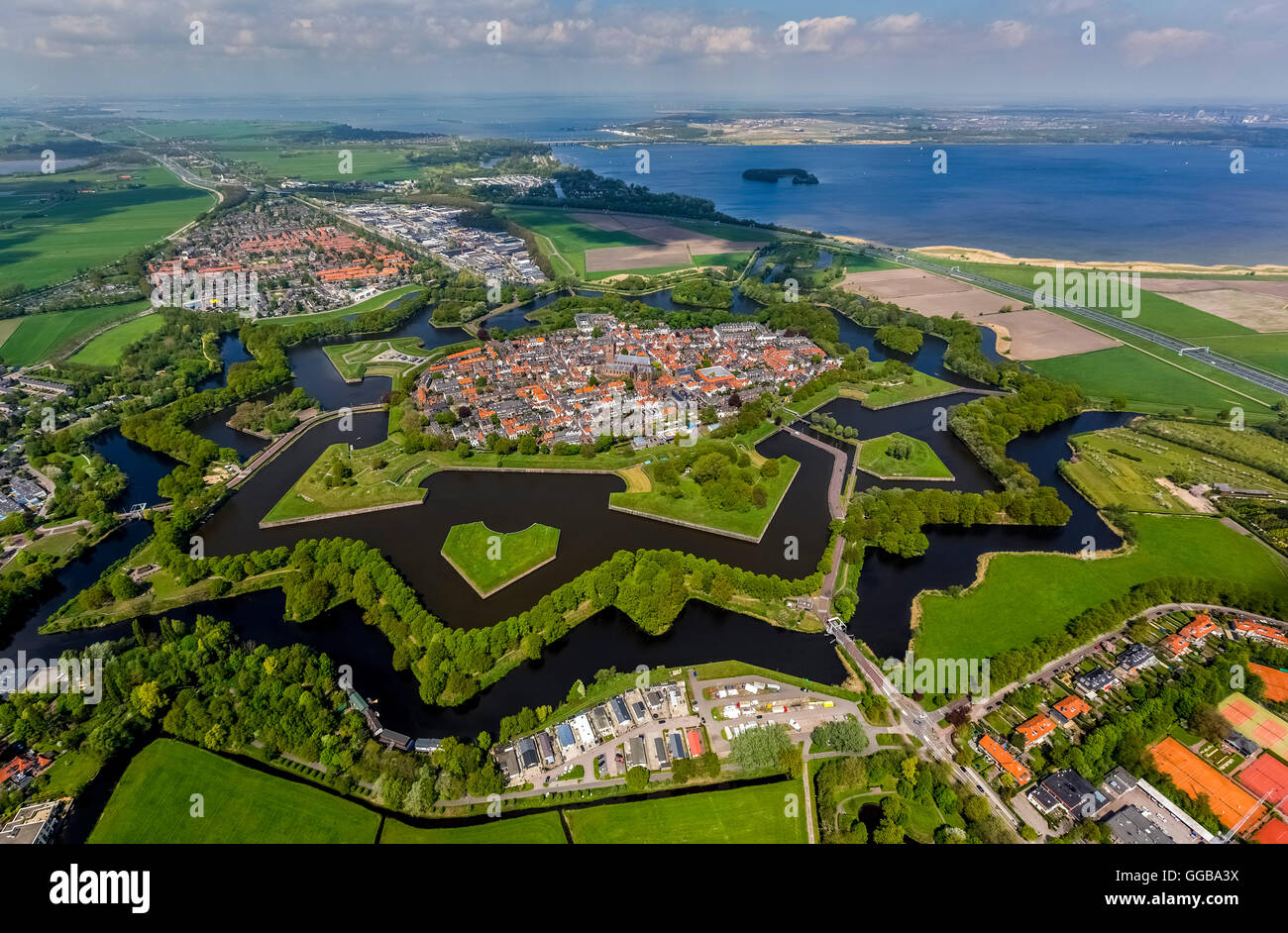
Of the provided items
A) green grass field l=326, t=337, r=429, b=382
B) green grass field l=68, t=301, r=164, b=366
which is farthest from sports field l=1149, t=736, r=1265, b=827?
green grass field l=68, t=301, r=164, b=366

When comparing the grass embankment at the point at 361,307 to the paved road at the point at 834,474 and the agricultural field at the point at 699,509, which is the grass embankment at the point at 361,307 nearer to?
the agricultural field at the point at 699,509

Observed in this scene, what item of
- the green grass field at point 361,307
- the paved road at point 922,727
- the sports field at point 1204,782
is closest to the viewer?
the sports field at point 1204,782

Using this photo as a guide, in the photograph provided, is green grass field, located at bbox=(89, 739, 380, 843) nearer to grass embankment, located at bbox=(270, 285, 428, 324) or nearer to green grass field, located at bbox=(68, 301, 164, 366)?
green grass field, located at bbox=(68, 301, 164, 366)

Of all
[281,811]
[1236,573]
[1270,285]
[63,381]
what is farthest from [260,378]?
[1270,285]

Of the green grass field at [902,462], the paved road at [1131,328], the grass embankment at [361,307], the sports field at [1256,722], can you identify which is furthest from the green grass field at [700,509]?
the grass embankment at [361,307]

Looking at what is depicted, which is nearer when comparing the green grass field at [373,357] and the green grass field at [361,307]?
the green grass field at [373,357]

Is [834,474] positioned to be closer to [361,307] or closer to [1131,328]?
[1131,328]
